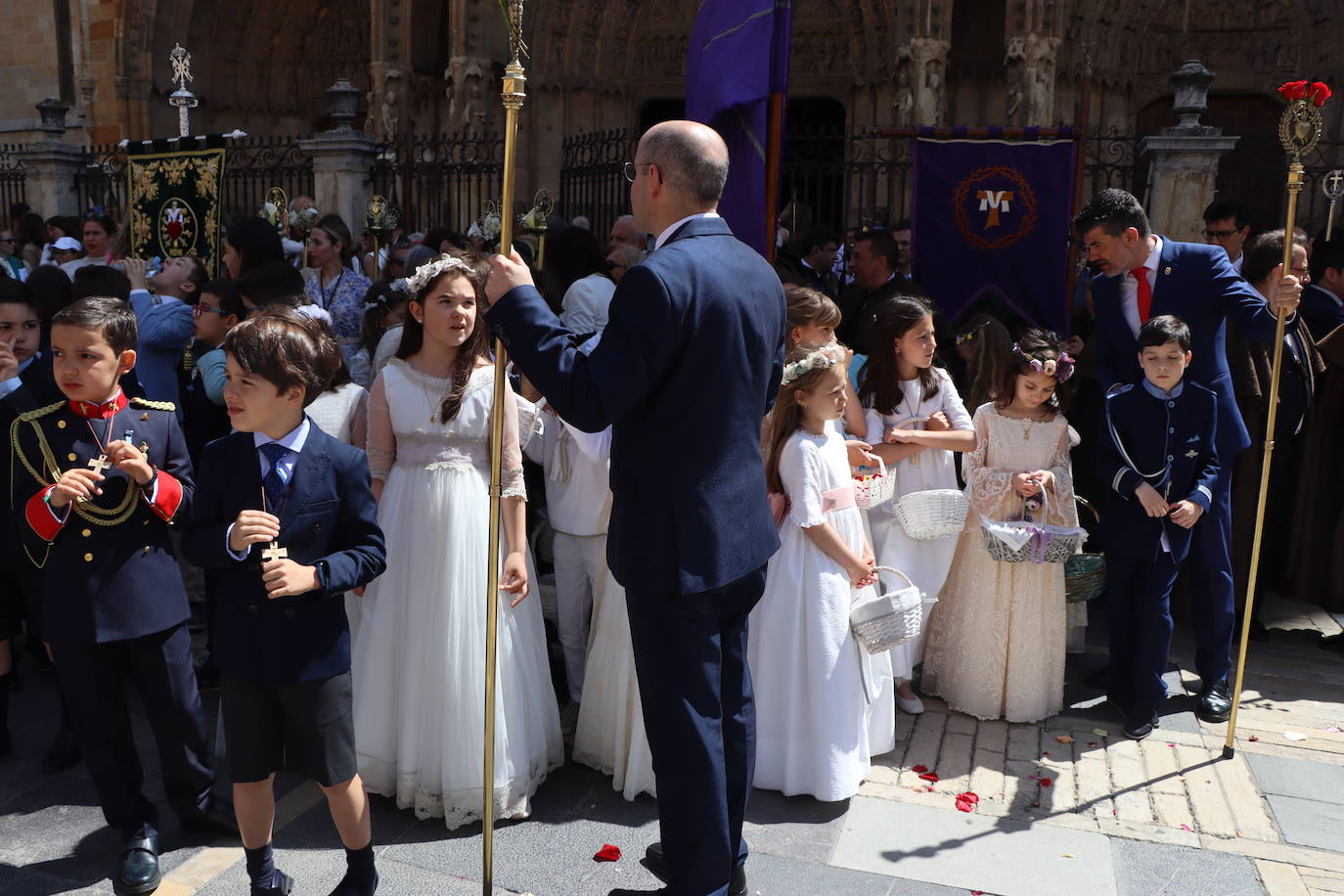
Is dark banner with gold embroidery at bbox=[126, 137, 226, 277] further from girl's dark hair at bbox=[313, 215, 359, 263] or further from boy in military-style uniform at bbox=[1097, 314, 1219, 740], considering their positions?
boy in military-style uniform at bbox=[1097, 314, 1219, 740]

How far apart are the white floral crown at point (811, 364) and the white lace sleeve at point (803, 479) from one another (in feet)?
0.81

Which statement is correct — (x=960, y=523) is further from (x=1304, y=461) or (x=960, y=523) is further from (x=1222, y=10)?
(x=1222, y=10)

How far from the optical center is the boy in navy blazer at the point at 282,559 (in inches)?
120

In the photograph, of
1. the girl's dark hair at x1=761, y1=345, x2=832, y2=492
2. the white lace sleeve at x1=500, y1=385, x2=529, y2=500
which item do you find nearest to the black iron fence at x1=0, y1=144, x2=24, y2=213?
the white lace sleeve at x1=500, y1=385, x2=529, y2=500

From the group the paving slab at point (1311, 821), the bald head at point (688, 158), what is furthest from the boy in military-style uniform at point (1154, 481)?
the bald head at point (688, 158)

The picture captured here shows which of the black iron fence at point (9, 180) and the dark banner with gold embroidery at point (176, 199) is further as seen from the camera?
the black iron fence at point (9, 180)

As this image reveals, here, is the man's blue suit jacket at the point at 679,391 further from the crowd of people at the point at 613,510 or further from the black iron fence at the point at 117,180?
the black iron fence at the point at 117,180

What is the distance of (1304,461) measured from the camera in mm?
6363

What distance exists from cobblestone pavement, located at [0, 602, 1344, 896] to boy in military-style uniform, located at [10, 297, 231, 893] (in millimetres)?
362

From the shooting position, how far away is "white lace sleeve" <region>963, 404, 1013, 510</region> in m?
4.83

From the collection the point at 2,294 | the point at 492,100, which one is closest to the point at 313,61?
the point at 492,100

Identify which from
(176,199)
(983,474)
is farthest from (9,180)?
(983,474)

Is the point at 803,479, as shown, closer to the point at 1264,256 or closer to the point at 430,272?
the point at 430,272

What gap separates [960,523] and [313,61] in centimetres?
1720
